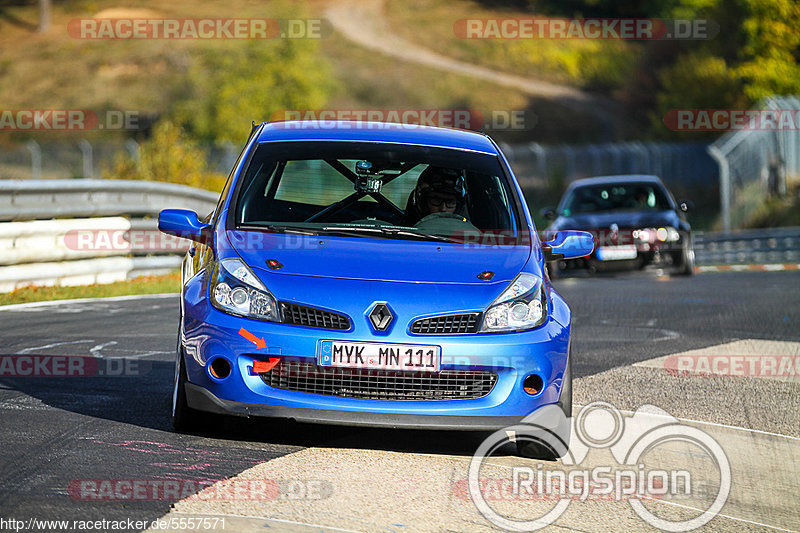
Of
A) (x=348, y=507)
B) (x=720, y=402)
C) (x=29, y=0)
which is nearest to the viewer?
(x=348, y=507)

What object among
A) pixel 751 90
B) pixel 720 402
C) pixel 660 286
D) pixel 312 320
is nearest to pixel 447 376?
pixel 312 320

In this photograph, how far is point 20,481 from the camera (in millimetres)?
5352

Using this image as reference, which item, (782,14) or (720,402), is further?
(782,14)

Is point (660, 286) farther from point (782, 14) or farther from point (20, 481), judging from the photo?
point (782, 14)

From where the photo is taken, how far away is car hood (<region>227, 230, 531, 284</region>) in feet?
20.7

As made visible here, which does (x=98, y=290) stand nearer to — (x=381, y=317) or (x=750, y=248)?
(x=381, y=317)

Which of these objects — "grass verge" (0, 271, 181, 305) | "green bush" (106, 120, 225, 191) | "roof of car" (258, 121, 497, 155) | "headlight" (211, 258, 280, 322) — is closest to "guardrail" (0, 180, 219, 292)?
"grass verge" (0, 271, 181, 305)

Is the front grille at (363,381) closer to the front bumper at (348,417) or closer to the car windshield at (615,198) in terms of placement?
the front bumper at (348,417)

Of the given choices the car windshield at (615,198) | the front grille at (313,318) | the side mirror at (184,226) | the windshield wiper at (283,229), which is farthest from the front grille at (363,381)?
the car windshield at (615,198)

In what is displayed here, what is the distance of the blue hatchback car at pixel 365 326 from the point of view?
239 inches

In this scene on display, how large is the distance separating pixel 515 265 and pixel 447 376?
2.63 feet

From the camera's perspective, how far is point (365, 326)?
6.05 m

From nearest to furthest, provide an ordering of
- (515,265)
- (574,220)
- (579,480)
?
(579,480) < (515,265) < (574,220)

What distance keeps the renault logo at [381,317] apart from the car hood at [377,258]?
0.65ft
